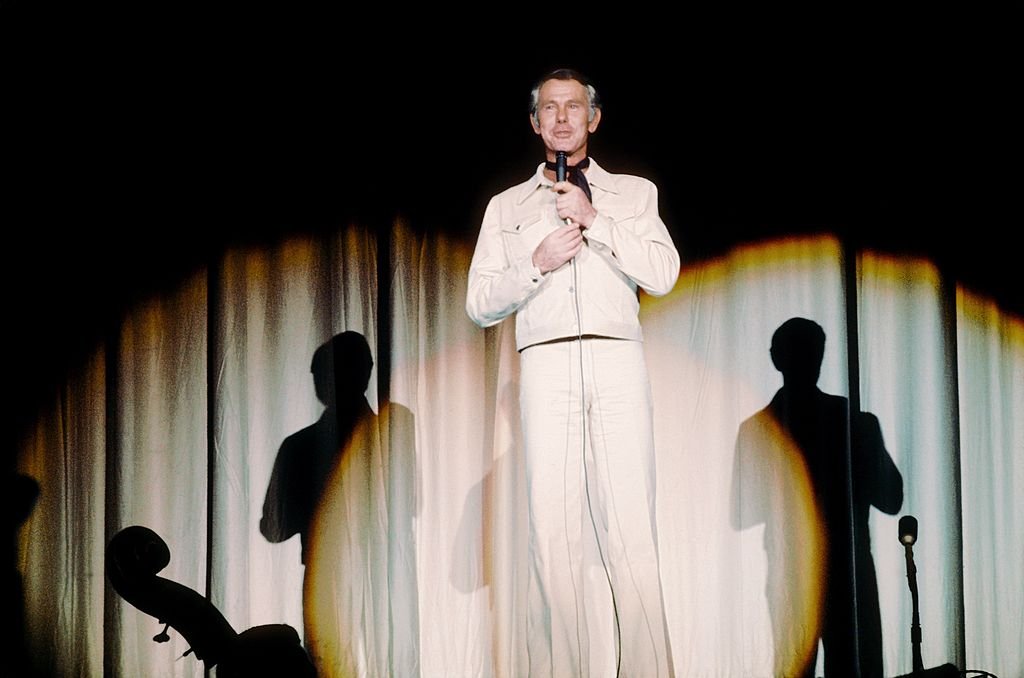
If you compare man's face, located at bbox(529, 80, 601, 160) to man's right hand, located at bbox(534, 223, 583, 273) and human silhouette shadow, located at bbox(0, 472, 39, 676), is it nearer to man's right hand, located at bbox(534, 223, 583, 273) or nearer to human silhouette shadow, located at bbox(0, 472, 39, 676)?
man's right hand, located at bbox(534, 223, 583, 273)

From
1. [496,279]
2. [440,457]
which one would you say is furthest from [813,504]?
[496,279]

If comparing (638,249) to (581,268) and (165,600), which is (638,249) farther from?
(165,600)

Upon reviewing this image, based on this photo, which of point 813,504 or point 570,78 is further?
point 813,504

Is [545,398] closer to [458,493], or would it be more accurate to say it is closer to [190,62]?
[458,493]

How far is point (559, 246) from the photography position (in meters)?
2.19

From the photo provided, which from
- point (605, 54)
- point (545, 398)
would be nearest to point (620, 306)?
point (545, 398)

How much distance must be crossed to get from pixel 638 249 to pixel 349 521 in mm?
1378

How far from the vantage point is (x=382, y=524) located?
3.01 meters

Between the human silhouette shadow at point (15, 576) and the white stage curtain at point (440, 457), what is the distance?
0.10 feet

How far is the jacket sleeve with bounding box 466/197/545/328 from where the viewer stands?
225 centimetres

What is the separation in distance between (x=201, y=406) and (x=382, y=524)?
716mm

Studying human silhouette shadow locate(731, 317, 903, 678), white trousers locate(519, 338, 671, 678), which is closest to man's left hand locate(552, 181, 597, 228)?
white trousers locate(519, 338, 671, 678)

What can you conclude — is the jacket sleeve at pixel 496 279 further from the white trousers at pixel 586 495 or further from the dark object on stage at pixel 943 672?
the dark object on stage at pixel 943 672

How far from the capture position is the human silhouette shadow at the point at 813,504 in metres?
2.98
